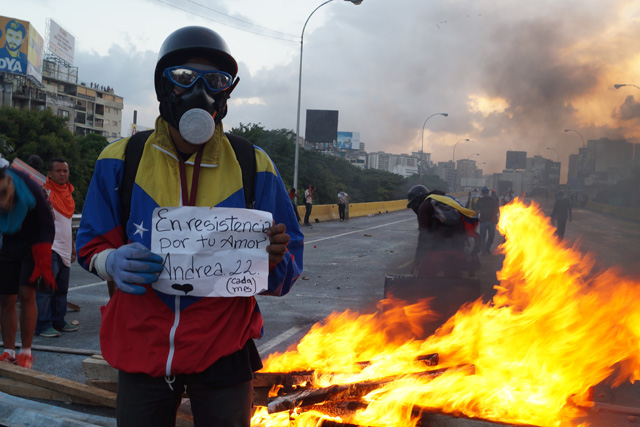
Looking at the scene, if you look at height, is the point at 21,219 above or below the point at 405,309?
above

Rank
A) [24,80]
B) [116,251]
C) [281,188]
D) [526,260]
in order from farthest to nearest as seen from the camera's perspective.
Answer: [24,80], [526,260], [281,188], [116,251]

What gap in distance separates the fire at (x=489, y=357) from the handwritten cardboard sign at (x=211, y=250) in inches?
59.0

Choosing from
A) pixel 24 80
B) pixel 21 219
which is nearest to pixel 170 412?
pixel 21 219

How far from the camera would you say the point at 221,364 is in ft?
6.44

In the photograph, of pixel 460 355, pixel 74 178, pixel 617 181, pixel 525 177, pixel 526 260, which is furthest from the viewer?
pixel 525 177

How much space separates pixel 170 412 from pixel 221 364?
26 cm

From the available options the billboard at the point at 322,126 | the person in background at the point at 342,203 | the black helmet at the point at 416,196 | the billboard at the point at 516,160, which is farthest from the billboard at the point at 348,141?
the black helmet at the point at 416,196

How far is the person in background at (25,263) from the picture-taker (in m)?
4.71

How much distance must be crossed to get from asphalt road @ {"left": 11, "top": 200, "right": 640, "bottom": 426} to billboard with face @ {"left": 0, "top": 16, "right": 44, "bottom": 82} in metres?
53.8

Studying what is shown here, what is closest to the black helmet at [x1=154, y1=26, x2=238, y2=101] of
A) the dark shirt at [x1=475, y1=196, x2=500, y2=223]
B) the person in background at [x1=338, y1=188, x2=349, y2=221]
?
the dark shirt at [x1=475, y1=196, x2=500, y2=223]

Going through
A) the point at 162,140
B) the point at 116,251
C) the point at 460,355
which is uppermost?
the point at 162,140

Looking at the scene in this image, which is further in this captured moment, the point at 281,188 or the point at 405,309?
the point at 405,309

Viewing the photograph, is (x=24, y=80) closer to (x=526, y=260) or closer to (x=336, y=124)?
(x=336, y=124)

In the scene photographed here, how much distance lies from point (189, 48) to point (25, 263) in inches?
137
